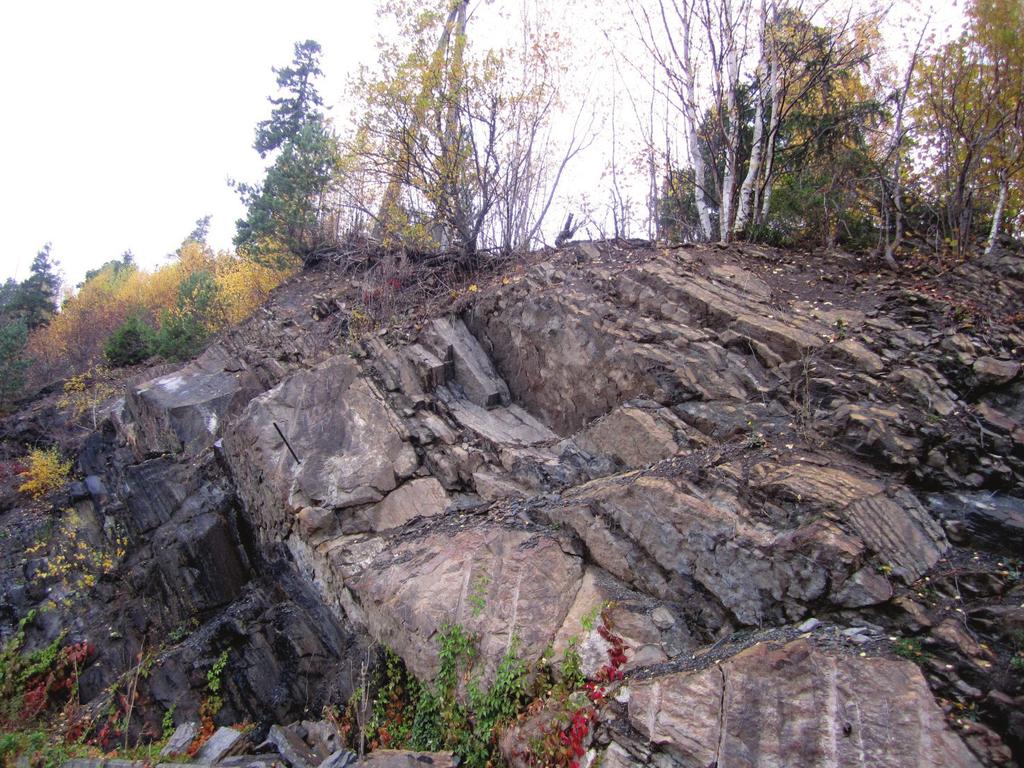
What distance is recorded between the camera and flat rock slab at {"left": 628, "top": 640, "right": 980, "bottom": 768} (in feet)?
12.7

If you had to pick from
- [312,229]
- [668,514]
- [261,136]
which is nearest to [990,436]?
[668,514]

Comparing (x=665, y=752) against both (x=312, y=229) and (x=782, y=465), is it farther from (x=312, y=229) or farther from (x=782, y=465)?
(x=312, y=229)

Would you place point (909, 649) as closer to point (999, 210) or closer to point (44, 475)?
Answer: point (999, 210)

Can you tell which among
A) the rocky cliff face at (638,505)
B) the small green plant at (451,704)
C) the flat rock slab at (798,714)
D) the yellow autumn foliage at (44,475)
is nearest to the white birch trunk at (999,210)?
the rocky cliff face at (638,505)

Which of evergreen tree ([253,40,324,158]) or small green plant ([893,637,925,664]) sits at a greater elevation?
evergreen tree ([253,40,324,158])

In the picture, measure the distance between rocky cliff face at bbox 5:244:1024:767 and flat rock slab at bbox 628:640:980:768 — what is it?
2 centimetres

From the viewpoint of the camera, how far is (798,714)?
4203 mm

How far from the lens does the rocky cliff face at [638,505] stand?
446 centimetres

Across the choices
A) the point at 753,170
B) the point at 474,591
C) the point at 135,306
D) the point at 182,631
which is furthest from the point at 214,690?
the point at 135,306

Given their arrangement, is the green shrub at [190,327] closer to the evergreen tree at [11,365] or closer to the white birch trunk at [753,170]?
the evergreen tree at [11,365]

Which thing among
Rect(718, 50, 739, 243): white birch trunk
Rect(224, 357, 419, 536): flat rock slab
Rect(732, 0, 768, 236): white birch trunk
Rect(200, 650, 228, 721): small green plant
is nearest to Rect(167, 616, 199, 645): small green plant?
Rect(200, 650, 228, 721): small green plant

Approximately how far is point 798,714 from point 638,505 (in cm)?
235

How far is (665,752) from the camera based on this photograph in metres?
4.40

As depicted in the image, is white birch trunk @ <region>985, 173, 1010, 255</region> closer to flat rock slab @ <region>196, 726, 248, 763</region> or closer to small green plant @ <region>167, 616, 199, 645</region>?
flat rock slab @ <region>196, 726, 248, 763</region>
